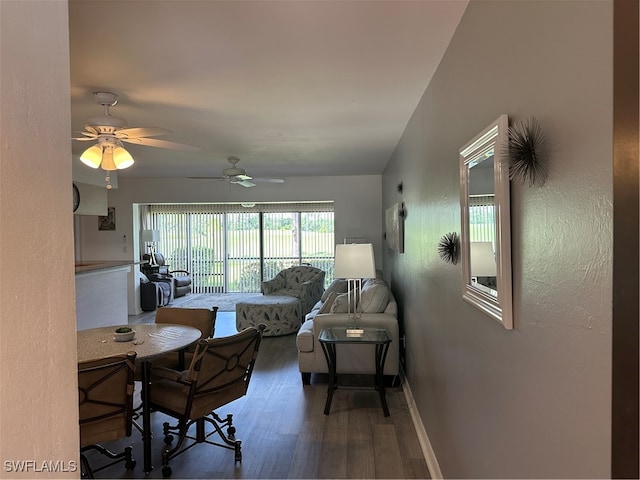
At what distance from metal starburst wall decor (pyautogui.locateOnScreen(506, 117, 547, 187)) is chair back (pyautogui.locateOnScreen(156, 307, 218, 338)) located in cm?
262

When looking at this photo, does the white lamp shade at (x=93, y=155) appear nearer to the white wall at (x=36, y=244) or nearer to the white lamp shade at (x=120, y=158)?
the white lamp shade at (x=120, y=158)

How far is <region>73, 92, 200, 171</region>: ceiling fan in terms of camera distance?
256 centimetres

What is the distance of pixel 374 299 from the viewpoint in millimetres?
3895

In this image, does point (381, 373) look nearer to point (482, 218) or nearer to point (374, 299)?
point (374, 299)

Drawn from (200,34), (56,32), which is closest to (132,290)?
(200,34)

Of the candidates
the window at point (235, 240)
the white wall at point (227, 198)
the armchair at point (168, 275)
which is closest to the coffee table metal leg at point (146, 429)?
the white wall at point (227, 198)

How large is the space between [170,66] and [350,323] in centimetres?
248

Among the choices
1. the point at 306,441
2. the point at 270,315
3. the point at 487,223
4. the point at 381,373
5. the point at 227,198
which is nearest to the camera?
the point at 487,223

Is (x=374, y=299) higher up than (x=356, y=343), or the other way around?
(x=374, y=299)

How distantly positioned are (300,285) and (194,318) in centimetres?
329

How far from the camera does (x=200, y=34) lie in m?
1.85

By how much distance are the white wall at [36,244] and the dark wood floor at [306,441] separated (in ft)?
6.17

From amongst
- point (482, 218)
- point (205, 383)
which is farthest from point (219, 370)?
point (482, 218)

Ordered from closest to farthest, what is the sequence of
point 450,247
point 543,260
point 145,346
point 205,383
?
point 543,260
point 450,247
point 205,383
point 145,346
